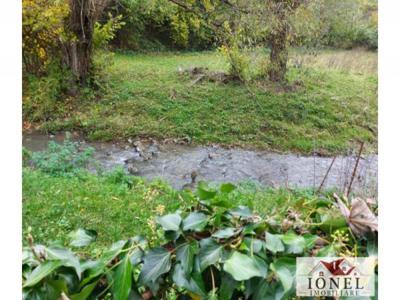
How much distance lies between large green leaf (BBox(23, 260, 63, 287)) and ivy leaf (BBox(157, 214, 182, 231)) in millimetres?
163

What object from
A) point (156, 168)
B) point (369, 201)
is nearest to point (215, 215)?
point (369, 201)

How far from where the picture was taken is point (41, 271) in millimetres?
657

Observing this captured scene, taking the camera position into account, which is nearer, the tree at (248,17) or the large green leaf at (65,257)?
the large green leaf at (65,257)

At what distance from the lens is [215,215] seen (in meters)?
0.77

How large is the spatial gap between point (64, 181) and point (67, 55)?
299 centimetres

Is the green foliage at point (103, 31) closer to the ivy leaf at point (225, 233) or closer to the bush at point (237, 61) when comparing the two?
the bush at point (237, 61)

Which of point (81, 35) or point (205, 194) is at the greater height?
point (81, 35)

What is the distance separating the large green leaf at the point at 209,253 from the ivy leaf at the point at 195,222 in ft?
0.09

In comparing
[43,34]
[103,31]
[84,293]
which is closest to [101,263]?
[84,293]

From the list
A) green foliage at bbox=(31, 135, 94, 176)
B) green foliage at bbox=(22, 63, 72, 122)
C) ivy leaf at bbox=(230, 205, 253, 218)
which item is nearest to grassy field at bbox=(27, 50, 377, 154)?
green foliage at bbox=(22, 63, 72, 122)

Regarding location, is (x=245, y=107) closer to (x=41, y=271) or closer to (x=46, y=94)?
(x=46, y=94)

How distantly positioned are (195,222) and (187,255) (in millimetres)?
54

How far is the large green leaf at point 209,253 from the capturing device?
70 cm

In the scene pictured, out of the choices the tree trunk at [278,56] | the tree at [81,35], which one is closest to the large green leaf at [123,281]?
the tree trunk at [278,56]
